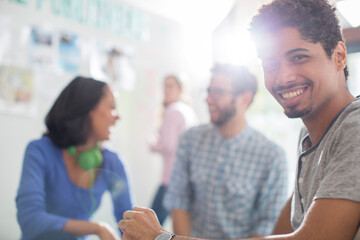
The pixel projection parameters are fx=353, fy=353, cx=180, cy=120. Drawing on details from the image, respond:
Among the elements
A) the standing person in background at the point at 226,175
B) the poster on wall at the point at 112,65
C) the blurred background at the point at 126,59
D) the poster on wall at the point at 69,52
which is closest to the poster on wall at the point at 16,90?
the blurred background at the point at 126,59

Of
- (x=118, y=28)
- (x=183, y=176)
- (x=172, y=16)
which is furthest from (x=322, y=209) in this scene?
(x=172, y=16)

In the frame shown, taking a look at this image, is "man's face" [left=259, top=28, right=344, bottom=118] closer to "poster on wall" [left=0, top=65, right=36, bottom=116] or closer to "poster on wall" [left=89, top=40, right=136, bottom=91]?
"poster on wall" [left=0, top=65, right=36, bottom=116]

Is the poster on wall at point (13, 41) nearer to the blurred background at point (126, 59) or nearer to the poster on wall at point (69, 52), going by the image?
the blurred background at point (126, 59)

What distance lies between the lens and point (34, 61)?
197cm

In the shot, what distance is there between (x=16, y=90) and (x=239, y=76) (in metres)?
1.18

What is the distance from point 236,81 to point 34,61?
1.14 meters

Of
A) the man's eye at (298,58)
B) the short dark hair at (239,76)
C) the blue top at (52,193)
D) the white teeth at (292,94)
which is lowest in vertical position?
the blue top at (52,193)

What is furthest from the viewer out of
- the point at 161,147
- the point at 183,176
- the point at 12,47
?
the point at 161,147

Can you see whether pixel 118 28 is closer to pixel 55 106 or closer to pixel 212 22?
pixel 212 22

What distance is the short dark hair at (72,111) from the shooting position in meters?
1.19

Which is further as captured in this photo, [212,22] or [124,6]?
[124,6]

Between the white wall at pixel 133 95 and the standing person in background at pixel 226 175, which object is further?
the white wall at pixel 133 95

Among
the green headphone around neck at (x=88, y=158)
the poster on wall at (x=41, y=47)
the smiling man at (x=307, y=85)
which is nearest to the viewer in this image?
the smiling man at (x=307, y=85)

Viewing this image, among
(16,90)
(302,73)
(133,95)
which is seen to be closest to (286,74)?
(302,73)
